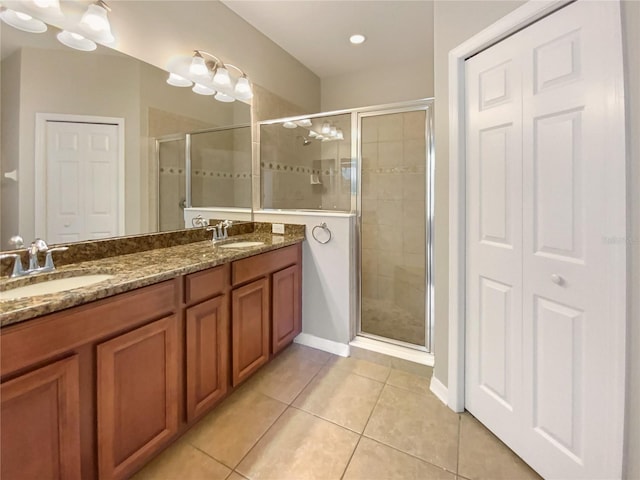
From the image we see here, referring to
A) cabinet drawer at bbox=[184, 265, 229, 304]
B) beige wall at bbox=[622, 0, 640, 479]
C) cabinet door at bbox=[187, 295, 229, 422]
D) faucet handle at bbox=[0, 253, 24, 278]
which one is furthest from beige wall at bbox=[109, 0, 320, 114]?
beige wall at bbox=[622, 0, 640, 479]

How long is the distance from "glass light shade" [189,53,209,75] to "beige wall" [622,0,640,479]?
7.10ft

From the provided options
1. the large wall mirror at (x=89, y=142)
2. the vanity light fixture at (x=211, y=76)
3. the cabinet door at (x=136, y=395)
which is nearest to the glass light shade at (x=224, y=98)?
the vanity light fixture at (x=211, y=76)

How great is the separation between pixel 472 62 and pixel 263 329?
191cm

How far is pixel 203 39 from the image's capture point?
220cm

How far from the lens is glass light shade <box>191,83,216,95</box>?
2.16 m

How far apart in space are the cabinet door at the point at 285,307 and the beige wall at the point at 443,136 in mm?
1018

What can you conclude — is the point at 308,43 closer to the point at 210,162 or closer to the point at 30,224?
the point at 210,162

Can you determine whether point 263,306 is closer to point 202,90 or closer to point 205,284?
point 205,284

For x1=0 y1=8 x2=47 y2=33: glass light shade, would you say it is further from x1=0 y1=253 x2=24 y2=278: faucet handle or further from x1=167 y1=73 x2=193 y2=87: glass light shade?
x1=0 y1=253 x2=24 y2=278: faucet handle

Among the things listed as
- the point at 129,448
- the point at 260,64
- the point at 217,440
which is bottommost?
the point at 217,440

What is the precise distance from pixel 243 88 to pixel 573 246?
2359mm

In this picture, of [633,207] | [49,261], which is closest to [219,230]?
[49,261]

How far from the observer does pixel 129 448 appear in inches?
47.6

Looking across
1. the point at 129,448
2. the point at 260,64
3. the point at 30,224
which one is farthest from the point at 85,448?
the point at 260,64
